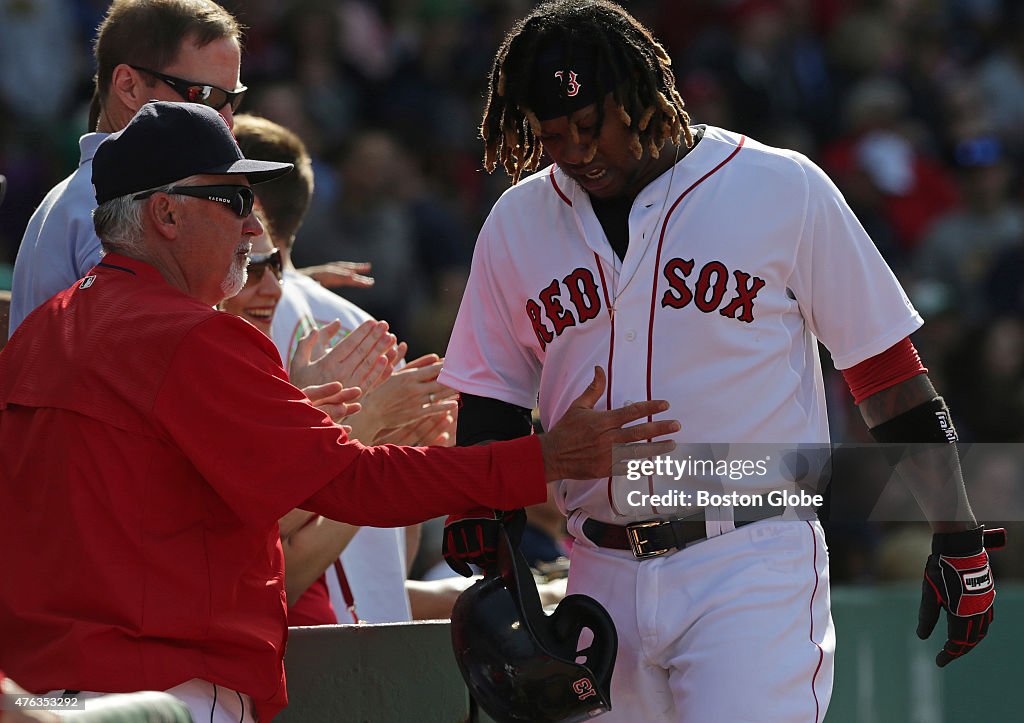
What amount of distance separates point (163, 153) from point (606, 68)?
104 cm

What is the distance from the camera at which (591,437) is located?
129 inches

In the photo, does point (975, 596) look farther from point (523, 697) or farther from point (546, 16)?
point (546, 16)

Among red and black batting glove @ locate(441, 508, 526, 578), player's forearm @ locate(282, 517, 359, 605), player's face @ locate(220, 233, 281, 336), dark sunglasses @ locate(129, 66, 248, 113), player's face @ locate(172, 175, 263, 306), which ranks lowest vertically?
player's forearm @ locate(282, 517, 359, 605)

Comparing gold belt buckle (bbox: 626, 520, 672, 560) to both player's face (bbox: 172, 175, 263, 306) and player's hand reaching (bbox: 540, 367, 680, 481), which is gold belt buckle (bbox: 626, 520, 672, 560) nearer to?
player's hand reaching (bbox: 540, 367, 680, 481)

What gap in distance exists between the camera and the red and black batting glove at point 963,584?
11.8 ft

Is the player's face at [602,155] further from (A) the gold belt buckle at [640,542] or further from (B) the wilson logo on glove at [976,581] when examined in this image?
(B) the wilson logo on glove at [976,581]

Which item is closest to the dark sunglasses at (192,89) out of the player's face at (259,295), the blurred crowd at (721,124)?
the player's face at (259,295)

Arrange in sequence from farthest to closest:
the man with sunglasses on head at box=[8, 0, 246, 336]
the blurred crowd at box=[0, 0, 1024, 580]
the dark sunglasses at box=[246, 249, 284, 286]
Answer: the blurred crowd at box=[0, 0, 1024, 580] < the dark sunglasses at box=[246, 249, 284, 286] < the man with sunglasses on head at box=[8, 0, 246, 336]

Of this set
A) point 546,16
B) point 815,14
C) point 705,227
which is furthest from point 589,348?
point 815,14

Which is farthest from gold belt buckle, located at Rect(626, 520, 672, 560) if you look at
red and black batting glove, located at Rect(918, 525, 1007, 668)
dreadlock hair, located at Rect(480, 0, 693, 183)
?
dreadlock hair, located at Rect(480, 0, 693, 183)

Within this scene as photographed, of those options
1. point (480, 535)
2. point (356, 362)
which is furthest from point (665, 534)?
point (356, 362)

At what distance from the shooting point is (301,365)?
413 centimetres

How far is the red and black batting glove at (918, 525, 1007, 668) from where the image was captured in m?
3.60

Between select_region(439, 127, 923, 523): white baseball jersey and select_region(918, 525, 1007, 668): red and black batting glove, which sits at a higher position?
select_region(439, 127, 923, 523): white baseball jersey
